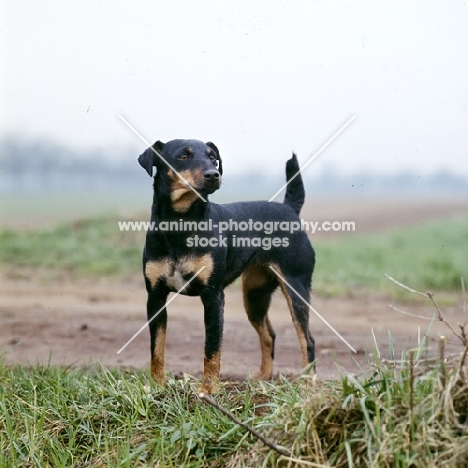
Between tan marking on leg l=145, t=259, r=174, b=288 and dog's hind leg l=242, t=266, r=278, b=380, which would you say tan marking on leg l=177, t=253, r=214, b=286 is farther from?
dog's hind leg l=242, t=266, r=278, b=380

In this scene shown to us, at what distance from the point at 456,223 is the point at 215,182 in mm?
16759

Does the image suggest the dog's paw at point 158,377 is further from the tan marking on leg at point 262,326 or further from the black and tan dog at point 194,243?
the tan marking on leg at point 262,326

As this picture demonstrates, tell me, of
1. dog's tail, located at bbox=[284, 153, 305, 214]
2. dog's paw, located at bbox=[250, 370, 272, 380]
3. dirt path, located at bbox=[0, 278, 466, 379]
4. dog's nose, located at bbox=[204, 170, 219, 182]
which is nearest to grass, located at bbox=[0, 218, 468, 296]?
dirt path, located at bbox=[0, 278, 466, 379]

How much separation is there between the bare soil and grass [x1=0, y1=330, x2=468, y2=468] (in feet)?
2.74

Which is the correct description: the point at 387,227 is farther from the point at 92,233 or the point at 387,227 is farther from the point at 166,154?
the point at 166,154

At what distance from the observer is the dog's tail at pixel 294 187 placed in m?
6.27

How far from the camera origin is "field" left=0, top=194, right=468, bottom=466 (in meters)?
3.98

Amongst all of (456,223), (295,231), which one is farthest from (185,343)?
(456,223)

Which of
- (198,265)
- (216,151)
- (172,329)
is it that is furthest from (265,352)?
(172,329)

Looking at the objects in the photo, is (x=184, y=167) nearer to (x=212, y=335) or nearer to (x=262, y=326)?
(x=212, y=335)

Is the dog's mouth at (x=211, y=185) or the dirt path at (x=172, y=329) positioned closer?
the dog's mouth at (x=211, y=185)

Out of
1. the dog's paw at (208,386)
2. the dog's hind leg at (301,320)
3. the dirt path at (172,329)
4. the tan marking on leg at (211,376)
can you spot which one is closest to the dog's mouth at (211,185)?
the tan marking on leg at (211,376)

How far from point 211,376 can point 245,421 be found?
86cm

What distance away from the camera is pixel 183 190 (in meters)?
5.00
